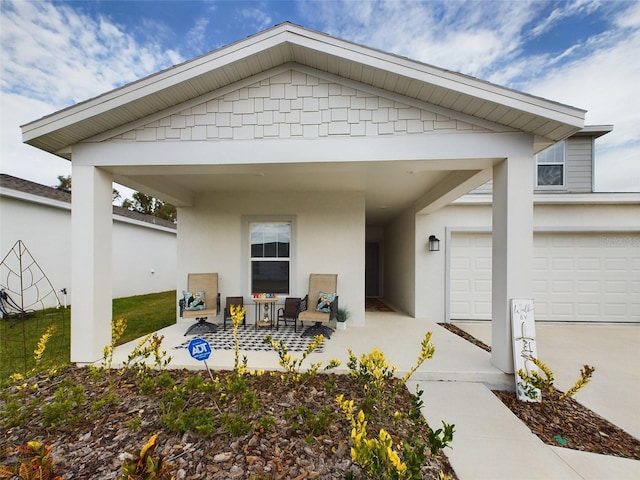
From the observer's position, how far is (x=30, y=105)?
8.55 meters

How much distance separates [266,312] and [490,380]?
12.8ft

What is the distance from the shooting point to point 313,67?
3529 millimetres

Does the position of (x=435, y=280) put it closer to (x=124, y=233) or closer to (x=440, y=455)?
(x=440, y=455)

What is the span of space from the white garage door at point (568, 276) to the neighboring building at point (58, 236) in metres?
9.81

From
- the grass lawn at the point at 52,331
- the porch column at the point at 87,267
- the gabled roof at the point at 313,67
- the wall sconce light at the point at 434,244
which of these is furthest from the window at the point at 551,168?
the grass lawn at the point at 52,331

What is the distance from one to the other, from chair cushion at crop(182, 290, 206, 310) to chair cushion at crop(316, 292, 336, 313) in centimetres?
229

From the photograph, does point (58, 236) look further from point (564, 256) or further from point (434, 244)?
point (564, 256)

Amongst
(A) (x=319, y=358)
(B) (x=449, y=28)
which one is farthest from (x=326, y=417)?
(B) (x=449, y=28)

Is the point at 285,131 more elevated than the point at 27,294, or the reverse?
the point at 285,131

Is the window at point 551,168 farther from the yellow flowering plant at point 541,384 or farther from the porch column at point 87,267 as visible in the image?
the porch column at point 87,267

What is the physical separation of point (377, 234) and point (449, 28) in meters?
6.74

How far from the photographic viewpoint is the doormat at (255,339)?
4316mm

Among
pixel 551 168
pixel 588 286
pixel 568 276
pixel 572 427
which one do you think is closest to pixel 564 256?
pixel 568 276

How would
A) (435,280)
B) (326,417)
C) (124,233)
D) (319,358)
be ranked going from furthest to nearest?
(124,233), (435,280), (319,358), (326,417)
